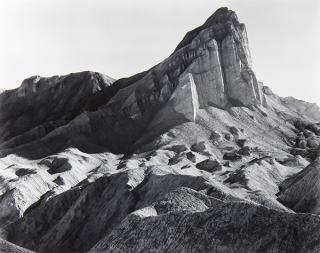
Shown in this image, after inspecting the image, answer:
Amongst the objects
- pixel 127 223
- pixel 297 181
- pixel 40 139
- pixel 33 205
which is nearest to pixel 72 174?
pixel 33 205

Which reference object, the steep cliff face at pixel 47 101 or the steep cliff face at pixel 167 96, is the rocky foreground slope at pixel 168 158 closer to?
the steep cliff face at pixel 167 96

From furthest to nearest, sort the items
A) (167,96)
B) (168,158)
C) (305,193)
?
(167,96) → (168,158) → (305,193)

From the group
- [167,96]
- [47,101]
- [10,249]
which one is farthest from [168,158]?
[10,249]

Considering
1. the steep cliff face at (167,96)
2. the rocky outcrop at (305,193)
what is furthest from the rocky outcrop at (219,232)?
the steep cliff face at (167,96)

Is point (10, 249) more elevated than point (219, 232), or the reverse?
point (219, 232)

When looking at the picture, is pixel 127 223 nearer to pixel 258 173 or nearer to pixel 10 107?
pixel 258 173

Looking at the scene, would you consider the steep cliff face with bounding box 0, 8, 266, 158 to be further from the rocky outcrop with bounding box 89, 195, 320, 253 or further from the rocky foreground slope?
the rocky outcrop with bounding box 89, 195, 320, 253

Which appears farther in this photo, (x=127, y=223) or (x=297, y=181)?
(x=297, y=181)

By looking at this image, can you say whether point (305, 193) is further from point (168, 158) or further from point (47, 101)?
point (47, 101)
